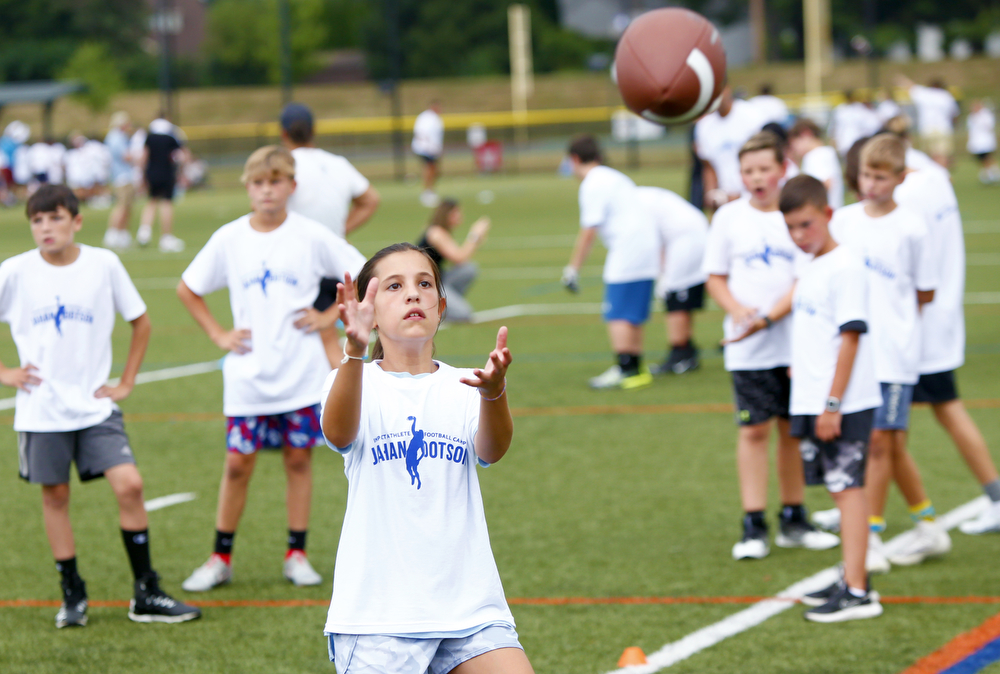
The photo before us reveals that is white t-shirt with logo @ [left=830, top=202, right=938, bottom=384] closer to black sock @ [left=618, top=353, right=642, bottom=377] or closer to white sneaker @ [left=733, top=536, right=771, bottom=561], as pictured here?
white sneaker @ [left=733, top=536, right=771, bottom=561]

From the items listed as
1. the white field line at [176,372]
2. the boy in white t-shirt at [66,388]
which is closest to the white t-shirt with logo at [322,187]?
the boy in white t-shirt at [66,388]

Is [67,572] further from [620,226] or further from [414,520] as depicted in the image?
[620,226]

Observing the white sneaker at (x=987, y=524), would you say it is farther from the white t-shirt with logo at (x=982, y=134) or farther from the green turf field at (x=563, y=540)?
the white t-shirt with logo at (x=982, y=134)

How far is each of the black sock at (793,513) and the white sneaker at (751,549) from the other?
0.25 m

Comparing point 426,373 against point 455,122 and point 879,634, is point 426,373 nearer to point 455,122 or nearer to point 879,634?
point 879,634

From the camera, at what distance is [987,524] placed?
5.82 m

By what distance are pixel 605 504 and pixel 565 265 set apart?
33.5ft

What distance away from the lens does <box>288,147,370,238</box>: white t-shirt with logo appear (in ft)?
22.6

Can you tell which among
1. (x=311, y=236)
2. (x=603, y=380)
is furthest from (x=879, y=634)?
(x=603, y=380)

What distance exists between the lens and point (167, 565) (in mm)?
5605

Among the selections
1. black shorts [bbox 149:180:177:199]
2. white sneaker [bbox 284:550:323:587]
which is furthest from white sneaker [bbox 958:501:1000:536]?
black shorts [bbox 149:180:177:199]

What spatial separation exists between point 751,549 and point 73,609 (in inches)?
113

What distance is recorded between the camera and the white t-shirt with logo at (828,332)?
4680mm

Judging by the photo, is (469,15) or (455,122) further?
(469,15)
